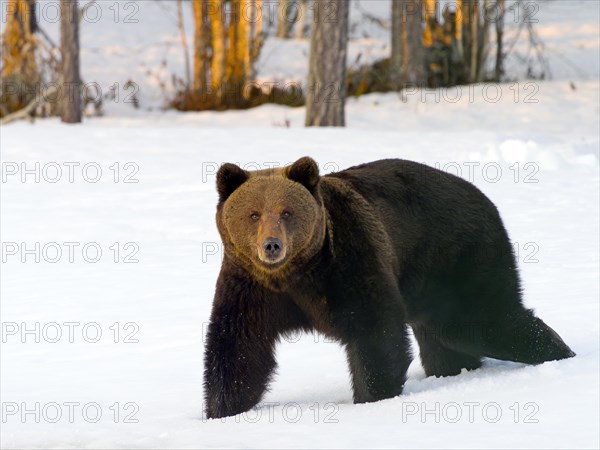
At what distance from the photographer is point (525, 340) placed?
5070 millimetres

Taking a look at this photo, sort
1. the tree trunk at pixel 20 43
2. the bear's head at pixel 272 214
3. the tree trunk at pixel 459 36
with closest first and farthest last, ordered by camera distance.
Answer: the bear's head at pixel 272 214 → the tree trunk at pixel 20 43 → the tree trunk at pixel 459 36

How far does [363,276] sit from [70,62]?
1090cm

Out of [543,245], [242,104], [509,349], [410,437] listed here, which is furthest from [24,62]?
[410,437]

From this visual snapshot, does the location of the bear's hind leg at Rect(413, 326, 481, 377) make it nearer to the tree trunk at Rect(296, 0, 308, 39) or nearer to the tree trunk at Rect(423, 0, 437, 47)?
the tree trunk at Rect(423, 0, 437, 47)

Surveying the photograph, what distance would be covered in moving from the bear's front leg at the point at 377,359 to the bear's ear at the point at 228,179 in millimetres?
753

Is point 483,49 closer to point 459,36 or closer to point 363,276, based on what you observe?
point 459,36

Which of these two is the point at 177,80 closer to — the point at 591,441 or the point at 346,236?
the point at 346,236

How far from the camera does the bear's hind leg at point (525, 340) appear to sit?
505 cm

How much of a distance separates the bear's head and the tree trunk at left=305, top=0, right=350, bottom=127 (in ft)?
30.5

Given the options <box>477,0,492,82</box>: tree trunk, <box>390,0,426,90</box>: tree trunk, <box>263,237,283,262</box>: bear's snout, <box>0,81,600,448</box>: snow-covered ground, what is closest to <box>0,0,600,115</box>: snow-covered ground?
<box>477,0,492,82</box>: tree trunk

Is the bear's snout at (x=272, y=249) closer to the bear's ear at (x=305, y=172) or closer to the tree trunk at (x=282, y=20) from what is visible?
the bear's ear at (x=305, y=172)

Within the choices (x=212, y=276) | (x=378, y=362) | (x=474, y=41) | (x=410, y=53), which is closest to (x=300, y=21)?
(x=474, y=41)

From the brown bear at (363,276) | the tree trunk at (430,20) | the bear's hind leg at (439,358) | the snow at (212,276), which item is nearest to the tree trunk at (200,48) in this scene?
the snow at (212,276)

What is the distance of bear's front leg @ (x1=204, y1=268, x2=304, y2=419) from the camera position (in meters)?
4.50
